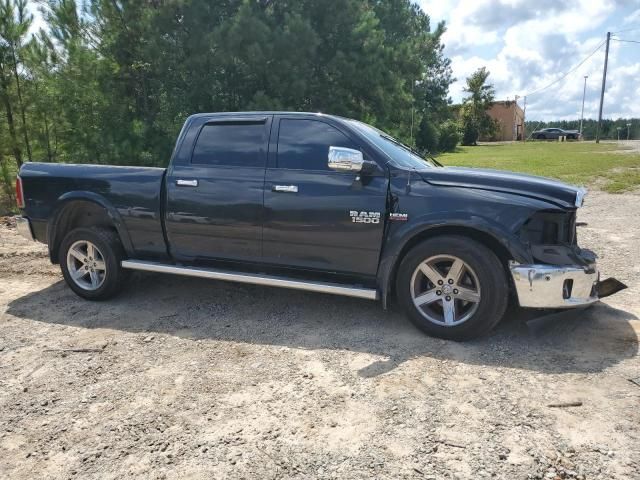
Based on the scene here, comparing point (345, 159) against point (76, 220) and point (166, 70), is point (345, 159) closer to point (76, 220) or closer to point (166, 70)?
point (76, 220)

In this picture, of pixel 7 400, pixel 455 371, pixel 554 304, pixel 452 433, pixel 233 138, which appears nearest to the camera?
pixel 452 433

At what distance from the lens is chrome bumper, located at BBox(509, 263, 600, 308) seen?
3.66 m

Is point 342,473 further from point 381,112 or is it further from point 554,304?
point 381,112

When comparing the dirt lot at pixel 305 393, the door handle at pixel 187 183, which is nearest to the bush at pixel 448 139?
the dirt lot at pixel 305 393

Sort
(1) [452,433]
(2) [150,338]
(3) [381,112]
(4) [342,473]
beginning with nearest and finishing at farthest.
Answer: (4) [342,473], (1) [452,433], (2) [150,338], (3) [381,112]

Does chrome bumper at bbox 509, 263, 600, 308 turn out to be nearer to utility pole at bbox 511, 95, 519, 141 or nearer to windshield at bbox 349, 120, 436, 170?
windshield at bbox 349, 120, 436, 170

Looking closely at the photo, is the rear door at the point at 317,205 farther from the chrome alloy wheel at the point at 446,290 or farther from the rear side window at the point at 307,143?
the chrome alloy wheel at the point at 446,290

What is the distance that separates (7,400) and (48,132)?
9.40m

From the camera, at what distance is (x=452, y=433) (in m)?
2.78

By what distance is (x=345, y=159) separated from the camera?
391cm

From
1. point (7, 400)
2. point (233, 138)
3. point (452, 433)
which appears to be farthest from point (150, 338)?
point (452, 433)

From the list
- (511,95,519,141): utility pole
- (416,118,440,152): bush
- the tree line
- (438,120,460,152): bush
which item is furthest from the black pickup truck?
(511,95,519,141): utility pole

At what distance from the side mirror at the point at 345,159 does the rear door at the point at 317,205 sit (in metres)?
0.18

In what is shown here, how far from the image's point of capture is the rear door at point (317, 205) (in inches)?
161
